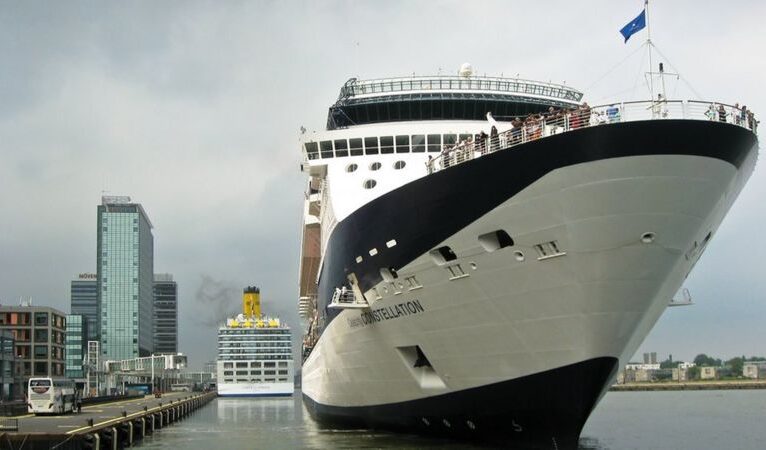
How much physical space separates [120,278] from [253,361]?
Answer: 261ft

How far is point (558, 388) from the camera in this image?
696 inches

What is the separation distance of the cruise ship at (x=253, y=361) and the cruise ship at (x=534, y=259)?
258ft

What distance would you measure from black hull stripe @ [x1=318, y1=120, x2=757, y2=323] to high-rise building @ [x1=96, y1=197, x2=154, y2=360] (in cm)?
15735

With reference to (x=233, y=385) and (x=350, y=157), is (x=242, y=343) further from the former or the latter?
(x=350, y=157)

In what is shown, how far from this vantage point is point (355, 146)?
26.6 m

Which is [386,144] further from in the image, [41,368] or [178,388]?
[178,388]

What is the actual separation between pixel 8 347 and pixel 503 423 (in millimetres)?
61353

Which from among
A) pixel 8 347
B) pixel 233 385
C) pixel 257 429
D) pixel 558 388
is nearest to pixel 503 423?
pixel 558 388

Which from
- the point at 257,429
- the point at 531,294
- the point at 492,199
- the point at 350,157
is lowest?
the point at 257,429

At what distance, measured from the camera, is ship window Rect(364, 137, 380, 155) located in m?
26.2

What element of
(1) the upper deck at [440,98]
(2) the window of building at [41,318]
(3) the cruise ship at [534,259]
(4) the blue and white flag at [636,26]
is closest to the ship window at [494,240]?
(3) the cruise ship at [534,259]

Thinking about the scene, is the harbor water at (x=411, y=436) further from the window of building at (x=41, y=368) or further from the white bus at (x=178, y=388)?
the white bus at (x=178, y=388)

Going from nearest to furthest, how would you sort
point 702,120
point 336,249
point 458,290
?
point 702,120 → point 458,290 → point 336,249

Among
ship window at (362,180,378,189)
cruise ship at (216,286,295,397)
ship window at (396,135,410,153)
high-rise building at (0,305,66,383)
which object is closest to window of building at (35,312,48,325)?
high-rise building at (0,305,66,383)
